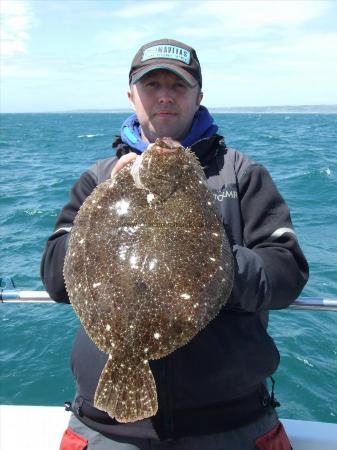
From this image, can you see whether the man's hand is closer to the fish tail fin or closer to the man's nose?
the man's nose

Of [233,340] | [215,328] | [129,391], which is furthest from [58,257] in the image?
[233,340]

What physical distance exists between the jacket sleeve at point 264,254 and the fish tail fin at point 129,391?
609mm

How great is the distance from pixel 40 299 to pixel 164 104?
5.83 feet

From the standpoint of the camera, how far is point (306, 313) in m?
9.24

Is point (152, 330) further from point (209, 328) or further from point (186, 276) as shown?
point (209, 328)

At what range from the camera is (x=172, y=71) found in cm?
305

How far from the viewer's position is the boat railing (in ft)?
11.3

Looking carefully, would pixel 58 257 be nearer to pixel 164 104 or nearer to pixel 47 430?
pixel 164 104

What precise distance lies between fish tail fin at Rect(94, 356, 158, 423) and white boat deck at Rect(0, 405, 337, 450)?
1.50m

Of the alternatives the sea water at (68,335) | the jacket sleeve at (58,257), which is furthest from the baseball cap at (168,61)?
the sea water at (68,335)

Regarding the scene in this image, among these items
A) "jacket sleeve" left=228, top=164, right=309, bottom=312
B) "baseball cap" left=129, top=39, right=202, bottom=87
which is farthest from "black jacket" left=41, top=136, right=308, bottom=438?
"baseball cap" left=129, top=39, right=202, bottom=87

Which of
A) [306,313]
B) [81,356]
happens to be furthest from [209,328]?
[306,313]

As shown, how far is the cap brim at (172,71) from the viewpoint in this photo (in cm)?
305

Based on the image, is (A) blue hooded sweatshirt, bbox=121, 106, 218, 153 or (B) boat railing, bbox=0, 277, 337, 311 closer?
(A) blue hooded sweatshirt, bbox=121, 106, 218, 153
